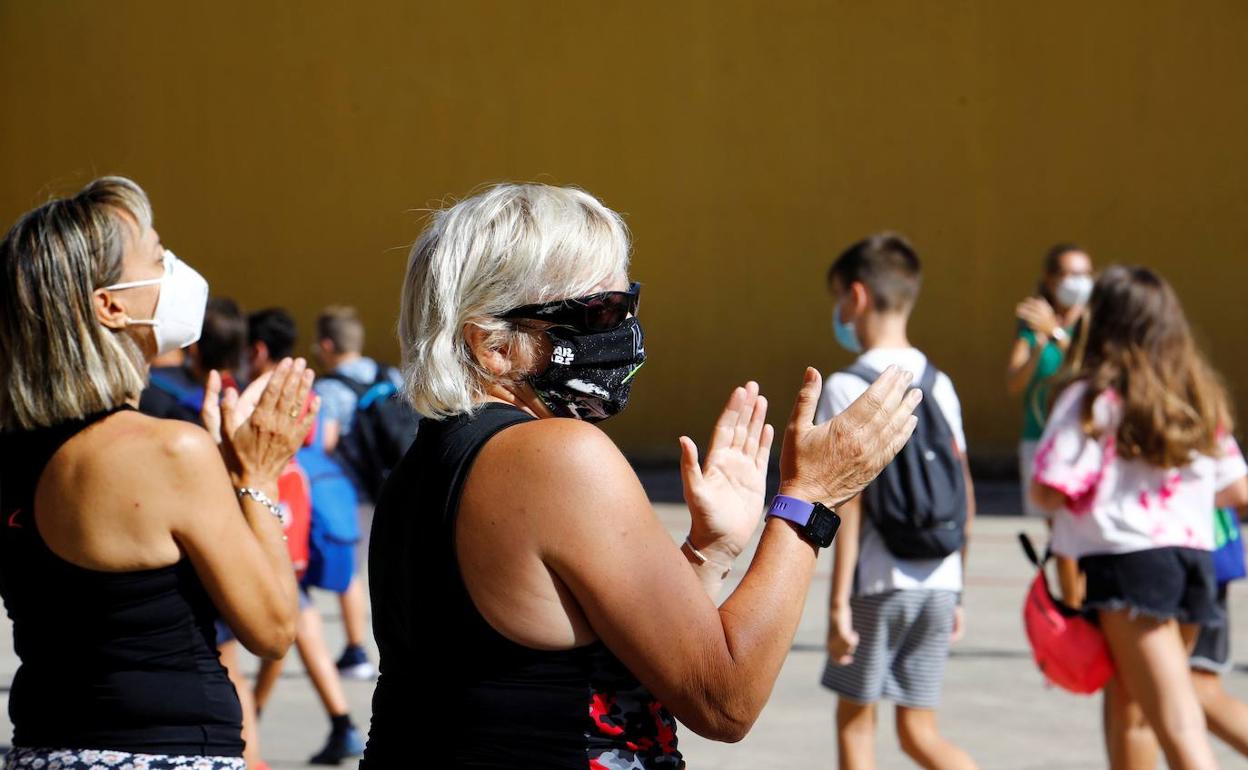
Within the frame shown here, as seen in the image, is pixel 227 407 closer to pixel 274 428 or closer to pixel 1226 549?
pixel 274 428

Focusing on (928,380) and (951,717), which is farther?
(951,717)

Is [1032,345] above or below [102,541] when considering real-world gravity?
below

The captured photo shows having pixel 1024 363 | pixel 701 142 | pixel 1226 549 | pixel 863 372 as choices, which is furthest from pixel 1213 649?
pixel 701 142

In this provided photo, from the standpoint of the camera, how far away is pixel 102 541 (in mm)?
2666

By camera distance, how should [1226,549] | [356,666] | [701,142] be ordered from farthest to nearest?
[701,142] → [356,666] → [1226,549]

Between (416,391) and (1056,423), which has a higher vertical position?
(416,391)

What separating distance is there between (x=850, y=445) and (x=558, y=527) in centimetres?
49

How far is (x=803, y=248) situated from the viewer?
16.0m

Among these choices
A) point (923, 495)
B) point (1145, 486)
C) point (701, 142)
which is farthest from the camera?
point (701, 142)

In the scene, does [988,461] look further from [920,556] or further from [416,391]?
[416,391]

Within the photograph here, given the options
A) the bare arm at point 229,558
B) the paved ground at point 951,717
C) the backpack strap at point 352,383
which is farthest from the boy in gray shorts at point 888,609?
the backpack strap at point 352,383

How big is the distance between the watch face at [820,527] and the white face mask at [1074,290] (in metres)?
6.31

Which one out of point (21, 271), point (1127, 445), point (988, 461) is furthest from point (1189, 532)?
point (988, 461)

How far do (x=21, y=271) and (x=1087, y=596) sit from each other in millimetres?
2958
